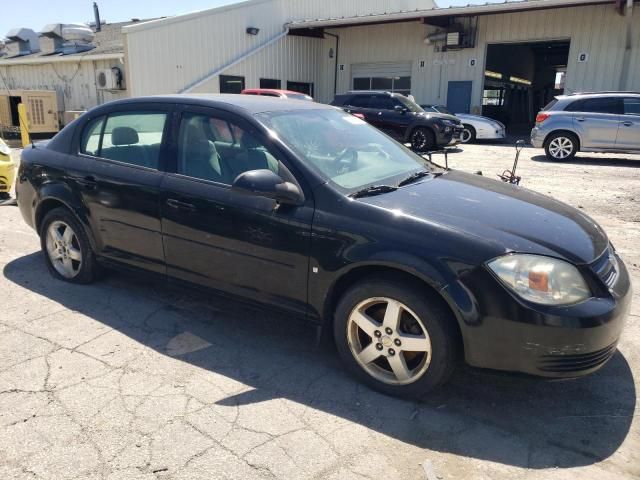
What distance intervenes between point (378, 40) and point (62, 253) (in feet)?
70.6

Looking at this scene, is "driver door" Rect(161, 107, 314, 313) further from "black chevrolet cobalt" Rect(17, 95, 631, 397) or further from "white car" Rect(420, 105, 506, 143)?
"white car" Rect(420, 105, 506, 143)

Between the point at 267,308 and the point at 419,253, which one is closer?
the point at 419,253

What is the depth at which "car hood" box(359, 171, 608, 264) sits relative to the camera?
2631 mm

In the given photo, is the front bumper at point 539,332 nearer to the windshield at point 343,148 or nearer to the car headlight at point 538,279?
Answer: the car headlight at point 538,279

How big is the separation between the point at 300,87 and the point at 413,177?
22282 mm

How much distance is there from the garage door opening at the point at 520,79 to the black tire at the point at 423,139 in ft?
36.7

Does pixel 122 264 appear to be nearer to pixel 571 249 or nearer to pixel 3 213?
pixel 571 249

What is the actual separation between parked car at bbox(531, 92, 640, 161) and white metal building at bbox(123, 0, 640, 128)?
6853 millimetres

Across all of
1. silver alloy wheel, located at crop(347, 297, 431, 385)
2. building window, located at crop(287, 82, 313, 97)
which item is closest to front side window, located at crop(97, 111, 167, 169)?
silver alloy wheel, located at crop(347, 297, 431, 385)

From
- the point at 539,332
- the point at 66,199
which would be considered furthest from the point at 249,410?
the point at 66,199

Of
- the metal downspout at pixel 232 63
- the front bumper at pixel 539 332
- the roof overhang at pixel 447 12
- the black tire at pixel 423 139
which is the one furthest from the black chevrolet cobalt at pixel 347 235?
the roof overhang at pixel 447 12

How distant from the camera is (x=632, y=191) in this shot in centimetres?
868

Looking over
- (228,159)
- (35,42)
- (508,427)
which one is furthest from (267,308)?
(35,42)

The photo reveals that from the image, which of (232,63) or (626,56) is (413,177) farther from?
(232,63)
